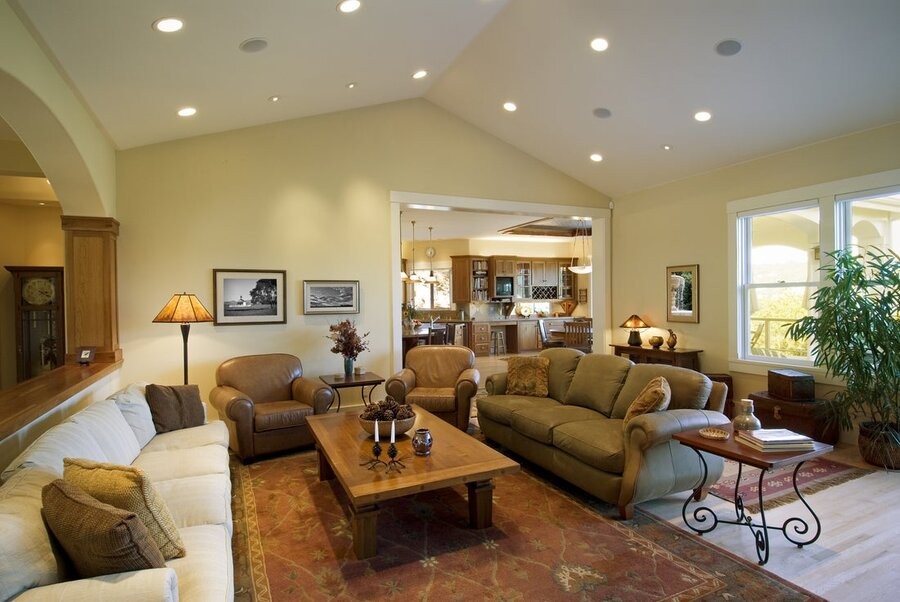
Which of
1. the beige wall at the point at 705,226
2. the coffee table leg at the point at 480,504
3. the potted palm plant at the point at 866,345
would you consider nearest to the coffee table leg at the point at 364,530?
the coffee table leg at the point at 480,504

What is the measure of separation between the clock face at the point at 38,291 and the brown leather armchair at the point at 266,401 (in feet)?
8.81

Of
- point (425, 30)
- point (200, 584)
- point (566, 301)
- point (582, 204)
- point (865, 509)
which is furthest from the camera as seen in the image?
point (566, 301)

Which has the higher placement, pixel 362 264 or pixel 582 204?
pixel 582 204

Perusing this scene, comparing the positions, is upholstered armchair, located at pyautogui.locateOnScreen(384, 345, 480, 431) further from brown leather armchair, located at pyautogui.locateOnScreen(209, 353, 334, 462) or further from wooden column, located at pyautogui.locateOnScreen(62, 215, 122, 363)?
wooden column, located at pyautogui.locateOnScreen(62, 215, 122, 363)

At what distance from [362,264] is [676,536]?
165 inches

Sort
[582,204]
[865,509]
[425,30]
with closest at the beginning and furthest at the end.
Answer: [865,509]
[425,30]
[582,204]

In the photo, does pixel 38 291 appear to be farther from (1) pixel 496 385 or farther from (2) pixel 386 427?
(1) pixel 496 385

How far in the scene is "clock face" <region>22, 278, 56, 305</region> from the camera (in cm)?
568

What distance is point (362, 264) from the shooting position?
19.1 feet

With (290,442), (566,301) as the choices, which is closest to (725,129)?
(290,442)

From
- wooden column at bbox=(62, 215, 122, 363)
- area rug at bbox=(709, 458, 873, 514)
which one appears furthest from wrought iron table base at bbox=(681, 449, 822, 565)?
wooden column at bbox=(62, 215, 122, 363)

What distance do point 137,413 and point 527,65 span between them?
446cm

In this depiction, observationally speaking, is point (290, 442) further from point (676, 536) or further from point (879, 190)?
point (879, 190)

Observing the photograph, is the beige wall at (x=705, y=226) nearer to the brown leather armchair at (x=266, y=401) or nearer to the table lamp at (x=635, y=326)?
the table lamp at (x=635, y=326)
